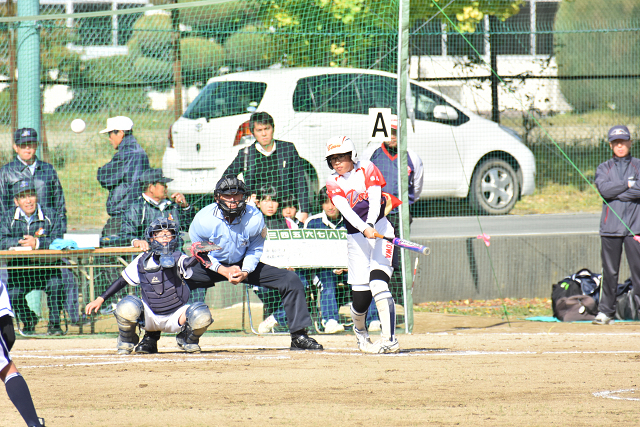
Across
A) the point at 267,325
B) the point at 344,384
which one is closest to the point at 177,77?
the point at 267,325

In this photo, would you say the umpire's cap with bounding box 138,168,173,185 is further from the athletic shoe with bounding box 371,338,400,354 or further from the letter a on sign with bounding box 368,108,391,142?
the athletic shoe with bounding box 371,338,400,354

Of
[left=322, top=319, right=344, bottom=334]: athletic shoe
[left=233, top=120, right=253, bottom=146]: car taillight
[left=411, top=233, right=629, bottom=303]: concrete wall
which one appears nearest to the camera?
[left=322, top=319, right=344, bottom=334]: athletic shoe

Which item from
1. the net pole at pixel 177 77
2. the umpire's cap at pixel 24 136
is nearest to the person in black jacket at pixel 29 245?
the umpire's cap at pixel 24 136

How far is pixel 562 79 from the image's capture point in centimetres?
1362

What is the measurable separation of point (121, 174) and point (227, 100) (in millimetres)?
2248

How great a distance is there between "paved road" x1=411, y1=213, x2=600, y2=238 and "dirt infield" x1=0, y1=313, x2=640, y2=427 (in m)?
3.69

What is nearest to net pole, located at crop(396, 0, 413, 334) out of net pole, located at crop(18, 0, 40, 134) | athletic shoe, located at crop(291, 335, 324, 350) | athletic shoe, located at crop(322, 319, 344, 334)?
athletic shoe, located at crop(322, 319, 344, 334)

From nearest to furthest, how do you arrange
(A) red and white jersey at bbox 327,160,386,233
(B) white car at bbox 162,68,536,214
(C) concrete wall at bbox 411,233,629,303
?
1. (A) red and white jersey at bbox 327,160,386,233
2. (B) white car at bbox 162,68,536,214
3. (C) concrete wall at bbox 411,233,629,303

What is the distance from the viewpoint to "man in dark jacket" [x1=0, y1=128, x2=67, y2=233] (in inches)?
356

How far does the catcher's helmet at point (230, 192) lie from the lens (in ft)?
24.2

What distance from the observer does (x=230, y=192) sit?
7.36 meters

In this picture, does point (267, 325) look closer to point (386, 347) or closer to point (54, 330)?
point (386, 347)

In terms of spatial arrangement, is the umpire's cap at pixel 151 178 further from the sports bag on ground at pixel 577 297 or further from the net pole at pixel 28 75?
the sports bag on ground at pixel 577 297

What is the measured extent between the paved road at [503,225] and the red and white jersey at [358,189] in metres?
4.21
